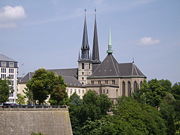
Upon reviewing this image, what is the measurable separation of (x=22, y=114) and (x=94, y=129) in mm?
12927

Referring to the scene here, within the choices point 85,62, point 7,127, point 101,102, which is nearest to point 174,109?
point 101,102

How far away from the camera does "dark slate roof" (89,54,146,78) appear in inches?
5487

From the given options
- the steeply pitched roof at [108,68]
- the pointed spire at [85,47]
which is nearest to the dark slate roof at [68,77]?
the steeply pitched roof at [108,68]

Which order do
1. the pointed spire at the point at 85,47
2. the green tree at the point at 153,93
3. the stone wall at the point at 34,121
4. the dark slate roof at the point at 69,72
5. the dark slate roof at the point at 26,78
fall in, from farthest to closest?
the dark slate roof at the point at 69,72
the pointed spire at the point at 85,47
the dark slate roof at the point at 26,78
the green tree at the point at 153,93
the stone wall at the point at 34,121

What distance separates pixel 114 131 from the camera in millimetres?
60000

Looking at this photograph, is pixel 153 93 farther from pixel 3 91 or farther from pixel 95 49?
pixel 3 91

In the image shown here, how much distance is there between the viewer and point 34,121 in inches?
2576

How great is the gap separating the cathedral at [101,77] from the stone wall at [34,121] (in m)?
65.3

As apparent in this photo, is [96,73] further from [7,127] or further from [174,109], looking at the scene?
[7,127]

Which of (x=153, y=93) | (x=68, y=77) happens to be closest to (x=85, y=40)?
(x=68, y=77)

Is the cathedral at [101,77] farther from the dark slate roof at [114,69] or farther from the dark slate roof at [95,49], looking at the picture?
the dark slate roof at [95,49]

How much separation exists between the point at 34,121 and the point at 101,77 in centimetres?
7889

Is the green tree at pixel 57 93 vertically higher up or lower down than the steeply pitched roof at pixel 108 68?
lower down

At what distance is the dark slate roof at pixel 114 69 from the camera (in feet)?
457
